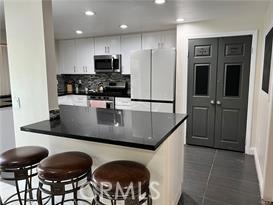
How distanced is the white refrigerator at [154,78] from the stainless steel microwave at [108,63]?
2.64 feet

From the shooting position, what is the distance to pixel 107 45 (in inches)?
206

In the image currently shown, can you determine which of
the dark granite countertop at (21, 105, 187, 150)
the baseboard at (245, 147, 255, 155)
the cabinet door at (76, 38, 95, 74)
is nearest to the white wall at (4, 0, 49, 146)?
the dark granite countertop at (21, 105, 187, 150)

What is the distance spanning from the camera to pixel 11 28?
7.77 ft

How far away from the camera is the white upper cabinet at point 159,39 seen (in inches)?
175

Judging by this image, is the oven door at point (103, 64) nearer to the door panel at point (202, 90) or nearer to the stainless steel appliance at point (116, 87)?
the stainless steel appliance at point (116, 87)

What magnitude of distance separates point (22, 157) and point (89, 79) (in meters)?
4.51

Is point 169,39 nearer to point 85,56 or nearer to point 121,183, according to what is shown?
point 85,56

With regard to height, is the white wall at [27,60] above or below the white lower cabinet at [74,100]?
above

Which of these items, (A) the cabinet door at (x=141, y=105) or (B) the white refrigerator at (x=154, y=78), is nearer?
(B) the white refrigerator at (x=154, y=78)

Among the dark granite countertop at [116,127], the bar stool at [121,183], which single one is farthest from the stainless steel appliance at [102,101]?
the bar stool at [121,183]

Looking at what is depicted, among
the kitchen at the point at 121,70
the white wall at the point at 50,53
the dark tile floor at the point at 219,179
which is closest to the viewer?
the white wall at the point at 50,53

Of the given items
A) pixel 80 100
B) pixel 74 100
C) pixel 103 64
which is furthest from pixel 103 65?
pixel 74 100

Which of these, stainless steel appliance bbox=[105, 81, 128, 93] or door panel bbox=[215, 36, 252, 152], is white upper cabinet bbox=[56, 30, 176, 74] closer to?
stainless steel appliance bbox=[105, 81, 128, 93]

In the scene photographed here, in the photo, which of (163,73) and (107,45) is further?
(107,45)
